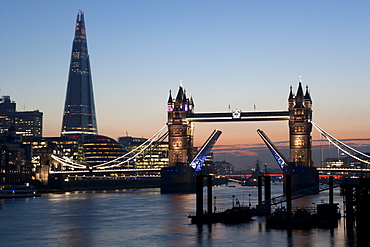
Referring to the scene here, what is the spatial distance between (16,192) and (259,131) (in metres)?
63.5

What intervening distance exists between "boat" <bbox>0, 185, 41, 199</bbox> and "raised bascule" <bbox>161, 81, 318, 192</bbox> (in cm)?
3310

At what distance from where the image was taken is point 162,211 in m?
115

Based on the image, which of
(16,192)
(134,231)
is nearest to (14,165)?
(16,192)

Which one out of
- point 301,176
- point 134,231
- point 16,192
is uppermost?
point 301,176

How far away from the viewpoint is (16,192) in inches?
6388

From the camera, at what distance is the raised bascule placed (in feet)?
577

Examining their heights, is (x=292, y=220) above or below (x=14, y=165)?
below

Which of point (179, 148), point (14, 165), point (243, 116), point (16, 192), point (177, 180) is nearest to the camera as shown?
point (16, 192)

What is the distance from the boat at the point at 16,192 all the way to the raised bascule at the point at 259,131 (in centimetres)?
3310

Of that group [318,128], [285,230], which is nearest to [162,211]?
[285,230]

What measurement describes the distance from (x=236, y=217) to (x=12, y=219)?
33.0 m

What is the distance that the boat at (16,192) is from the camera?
160 m

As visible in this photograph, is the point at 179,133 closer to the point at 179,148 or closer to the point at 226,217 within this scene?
the point at 179,148

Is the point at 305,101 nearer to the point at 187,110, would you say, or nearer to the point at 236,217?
the point at 187,110
